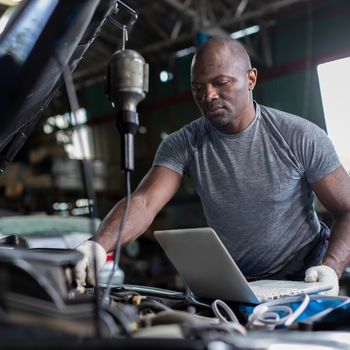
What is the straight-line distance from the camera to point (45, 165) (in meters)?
8.63

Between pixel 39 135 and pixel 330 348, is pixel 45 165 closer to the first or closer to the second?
pixel 39 135

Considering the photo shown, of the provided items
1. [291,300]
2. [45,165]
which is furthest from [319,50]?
[291,300]

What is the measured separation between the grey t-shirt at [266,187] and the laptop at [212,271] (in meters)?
0.47

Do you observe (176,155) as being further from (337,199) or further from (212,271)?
(212,271)

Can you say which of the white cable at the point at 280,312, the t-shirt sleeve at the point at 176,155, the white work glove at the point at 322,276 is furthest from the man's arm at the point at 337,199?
the white cable at the point at 280,312

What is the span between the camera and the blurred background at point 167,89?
6945mm

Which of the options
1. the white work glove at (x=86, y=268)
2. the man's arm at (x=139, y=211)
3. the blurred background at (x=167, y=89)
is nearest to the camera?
the white work glove at (x=86, y=268)

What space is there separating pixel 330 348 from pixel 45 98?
2.81 ft

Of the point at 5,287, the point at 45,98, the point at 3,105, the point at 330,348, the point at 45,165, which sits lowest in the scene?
the point at 330,348

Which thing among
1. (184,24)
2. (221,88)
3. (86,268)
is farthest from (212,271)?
(184,24)

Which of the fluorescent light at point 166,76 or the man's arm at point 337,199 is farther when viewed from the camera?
the fluorescent light at point 166,76

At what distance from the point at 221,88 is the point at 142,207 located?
48 cm

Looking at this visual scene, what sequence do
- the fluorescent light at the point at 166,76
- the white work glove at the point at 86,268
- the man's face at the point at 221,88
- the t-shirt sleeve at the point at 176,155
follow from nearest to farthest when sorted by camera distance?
the white work glove at the point at 86,268, the man's face at the point at 221,88, the t-shirt sleeve at the point at 176,155, the fluorescent light at the point at 166,76

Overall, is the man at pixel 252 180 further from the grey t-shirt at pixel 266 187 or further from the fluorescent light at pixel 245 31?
the fluorescent light at pixel 245 31
